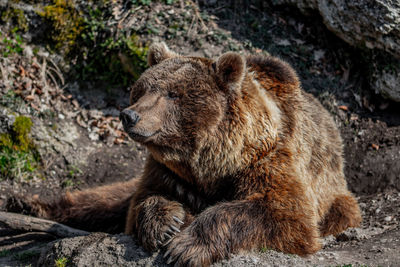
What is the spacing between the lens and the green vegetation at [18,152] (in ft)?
23.5

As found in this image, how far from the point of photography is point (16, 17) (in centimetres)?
823

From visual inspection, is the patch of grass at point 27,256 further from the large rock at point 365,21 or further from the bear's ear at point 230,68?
the large rock at point 365,21

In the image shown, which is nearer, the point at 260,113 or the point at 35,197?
the point at 260,113

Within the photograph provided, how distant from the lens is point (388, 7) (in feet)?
22.5

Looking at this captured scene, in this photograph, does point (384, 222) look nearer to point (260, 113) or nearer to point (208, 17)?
point (260, 113)

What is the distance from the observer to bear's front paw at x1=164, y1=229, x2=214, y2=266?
3957 millimetres

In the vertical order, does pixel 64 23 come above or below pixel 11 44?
above

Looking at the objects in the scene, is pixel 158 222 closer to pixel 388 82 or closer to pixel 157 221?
pixel 157 221

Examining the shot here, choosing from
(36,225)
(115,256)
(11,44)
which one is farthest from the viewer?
(11,44)

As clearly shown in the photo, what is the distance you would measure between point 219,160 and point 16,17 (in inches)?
232

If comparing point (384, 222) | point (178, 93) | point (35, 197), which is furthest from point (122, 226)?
point (384, 222)

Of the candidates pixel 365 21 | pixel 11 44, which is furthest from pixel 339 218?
pixel 11 44

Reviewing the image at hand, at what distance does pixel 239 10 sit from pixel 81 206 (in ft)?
17.3

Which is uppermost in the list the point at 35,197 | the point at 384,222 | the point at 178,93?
the point at 178,93
